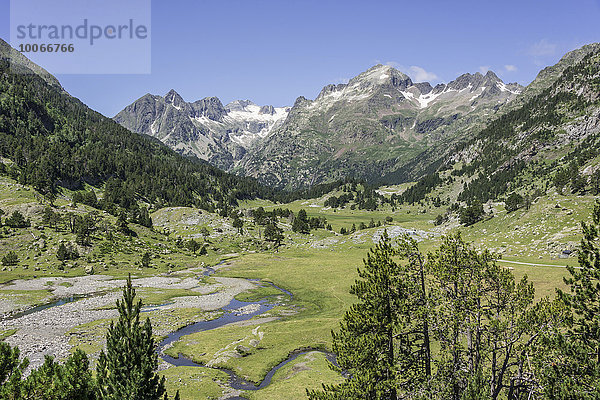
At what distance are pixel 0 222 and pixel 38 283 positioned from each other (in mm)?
50677

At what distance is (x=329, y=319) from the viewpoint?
69.9 meters

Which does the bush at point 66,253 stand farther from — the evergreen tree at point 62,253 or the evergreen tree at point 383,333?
the evergreen tree at point 383,333

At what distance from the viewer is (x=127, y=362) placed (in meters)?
21.1

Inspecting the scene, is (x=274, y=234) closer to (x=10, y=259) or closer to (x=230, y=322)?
(x=230, y=322)

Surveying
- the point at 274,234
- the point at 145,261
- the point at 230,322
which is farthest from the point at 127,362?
the point at 274,234

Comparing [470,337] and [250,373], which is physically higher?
[470,337]

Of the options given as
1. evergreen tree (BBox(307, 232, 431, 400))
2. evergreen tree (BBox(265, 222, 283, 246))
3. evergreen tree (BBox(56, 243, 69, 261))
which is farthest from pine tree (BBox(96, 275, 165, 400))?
evergreen tree (BBox(265, 222, 283, 246))

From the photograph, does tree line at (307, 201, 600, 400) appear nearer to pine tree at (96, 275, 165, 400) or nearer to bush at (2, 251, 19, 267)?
pine tree at (96, 275, 165, 400)

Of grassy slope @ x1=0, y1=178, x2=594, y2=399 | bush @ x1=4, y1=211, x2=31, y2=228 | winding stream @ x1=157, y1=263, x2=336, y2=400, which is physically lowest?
winding stream @ x1=157, y1=263, x2=336, y2=400

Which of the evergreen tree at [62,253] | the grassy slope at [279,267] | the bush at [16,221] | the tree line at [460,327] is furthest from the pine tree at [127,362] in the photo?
the bush at [16,221]

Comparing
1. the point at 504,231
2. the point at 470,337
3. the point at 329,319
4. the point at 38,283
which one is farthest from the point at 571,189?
the point at 38,283

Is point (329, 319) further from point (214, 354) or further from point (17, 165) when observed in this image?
point (17, 165)

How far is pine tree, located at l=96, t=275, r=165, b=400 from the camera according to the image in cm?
Result: 2056

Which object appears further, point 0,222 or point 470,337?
point 0,222
